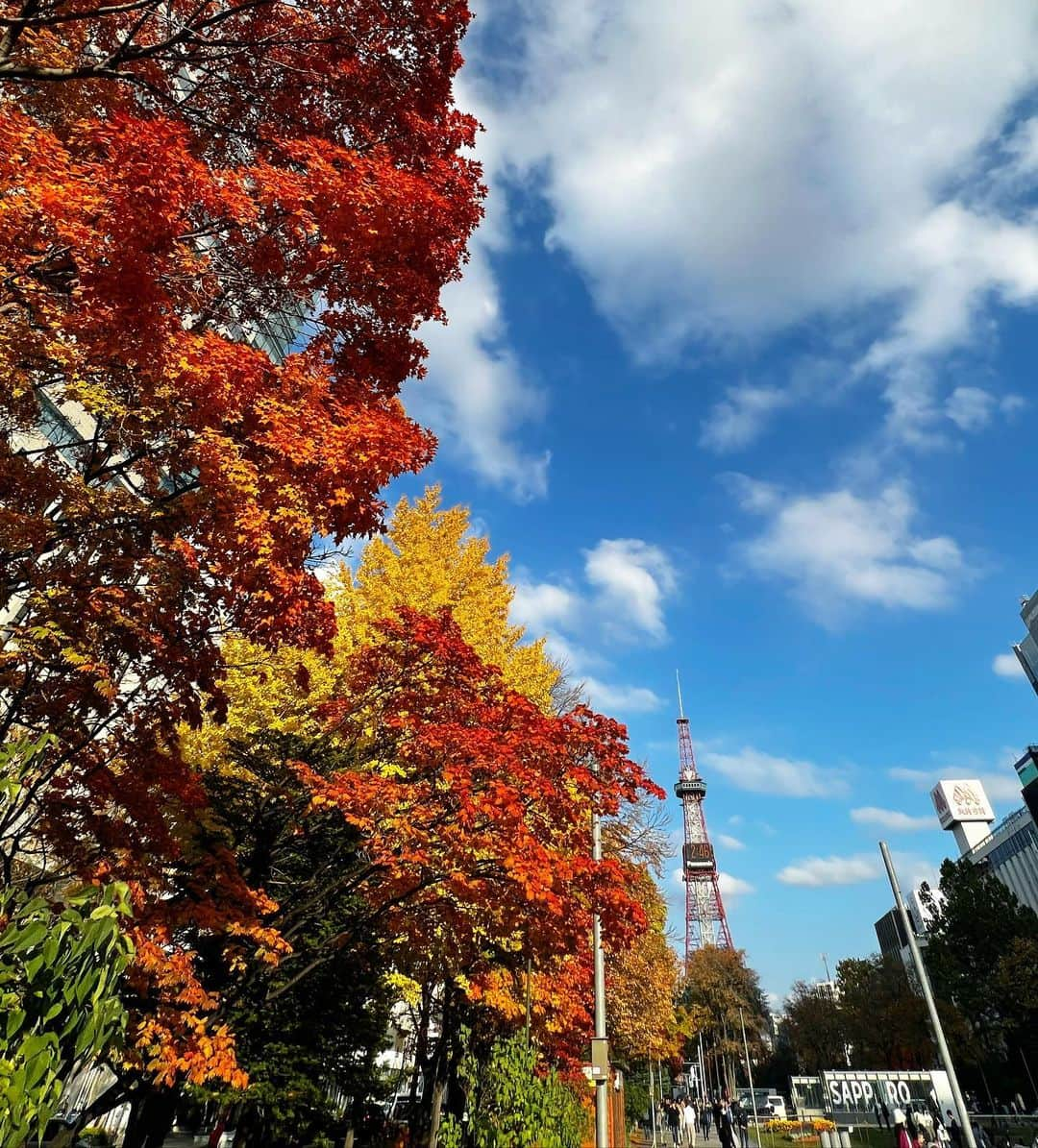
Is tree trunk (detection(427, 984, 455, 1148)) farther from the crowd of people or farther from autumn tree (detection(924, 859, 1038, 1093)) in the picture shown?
autumn tree (detection(924, 859, 1038, 1093))

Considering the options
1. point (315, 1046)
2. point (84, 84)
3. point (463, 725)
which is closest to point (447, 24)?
point (84, 84)

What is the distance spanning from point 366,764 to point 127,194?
29.0 feet

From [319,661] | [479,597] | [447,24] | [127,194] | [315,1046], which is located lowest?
[315,1046]

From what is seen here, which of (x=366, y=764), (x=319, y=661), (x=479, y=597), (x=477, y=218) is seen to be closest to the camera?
(x=477, y=218)

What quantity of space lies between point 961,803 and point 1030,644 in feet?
82.1

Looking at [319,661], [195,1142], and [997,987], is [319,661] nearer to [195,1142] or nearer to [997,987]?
[195,1142]

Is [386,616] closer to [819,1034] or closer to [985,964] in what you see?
[985,964]

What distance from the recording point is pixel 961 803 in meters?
80.4

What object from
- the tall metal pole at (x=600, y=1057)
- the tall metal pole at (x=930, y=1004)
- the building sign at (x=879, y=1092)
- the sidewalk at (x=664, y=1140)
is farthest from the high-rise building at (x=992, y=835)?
the tall metal pole at (x=600, y=1057)

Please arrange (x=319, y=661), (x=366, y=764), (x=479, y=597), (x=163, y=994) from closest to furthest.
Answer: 1. (x=163, y=994)
2. (x=366, y=764)
3. (x=319, y=661)
4. (x=479, y=597)

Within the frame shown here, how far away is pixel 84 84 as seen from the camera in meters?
6.28

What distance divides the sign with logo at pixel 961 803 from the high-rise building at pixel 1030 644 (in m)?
20.7

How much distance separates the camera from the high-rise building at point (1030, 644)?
2530 inches

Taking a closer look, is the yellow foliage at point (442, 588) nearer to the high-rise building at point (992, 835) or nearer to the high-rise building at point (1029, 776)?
the high-rise building at point (992, 835)
